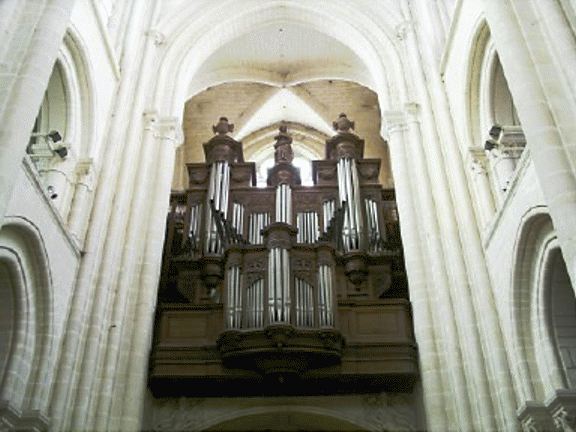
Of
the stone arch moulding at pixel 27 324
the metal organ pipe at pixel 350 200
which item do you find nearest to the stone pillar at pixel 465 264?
the metal organ pipe at pixel 350 200

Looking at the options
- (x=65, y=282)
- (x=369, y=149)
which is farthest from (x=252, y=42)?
(x=65, y=282)

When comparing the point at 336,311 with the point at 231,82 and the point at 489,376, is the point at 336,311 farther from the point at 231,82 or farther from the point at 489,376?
the point at 231,82

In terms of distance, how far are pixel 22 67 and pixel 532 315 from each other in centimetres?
717

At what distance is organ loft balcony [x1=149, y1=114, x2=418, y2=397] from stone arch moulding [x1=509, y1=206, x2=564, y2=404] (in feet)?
7.22

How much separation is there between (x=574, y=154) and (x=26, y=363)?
7.06m

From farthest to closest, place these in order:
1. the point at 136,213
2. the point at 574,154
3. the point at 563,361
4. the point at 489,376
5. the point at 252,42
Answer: the point at 252,42 < the point at 136,213 < the point at 489,376 < the point at 563,361 < the point at 574,154

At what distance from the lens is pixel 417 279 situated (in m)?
11.5

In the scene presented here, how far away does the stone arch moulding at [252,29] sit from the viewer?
14320 millimetres

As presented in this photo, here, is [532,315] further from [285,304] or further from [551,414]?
[285,304]

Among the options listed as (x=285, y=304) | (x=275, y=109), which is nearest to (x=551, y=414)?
(x=285, y=304)

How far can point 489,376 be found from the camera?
9766 mm

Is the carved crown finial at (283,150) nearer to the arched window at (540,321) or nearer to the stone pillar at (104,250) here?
the stone pillar at (104,250)

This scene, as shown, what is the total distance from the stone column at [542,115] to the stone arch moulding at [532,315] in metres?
1.65

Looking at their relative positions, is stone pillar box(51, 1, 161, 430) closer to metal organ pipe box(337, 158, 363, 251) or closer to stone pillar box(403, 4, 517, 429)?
metal organ pipe box(337, 158, 363, 251)
